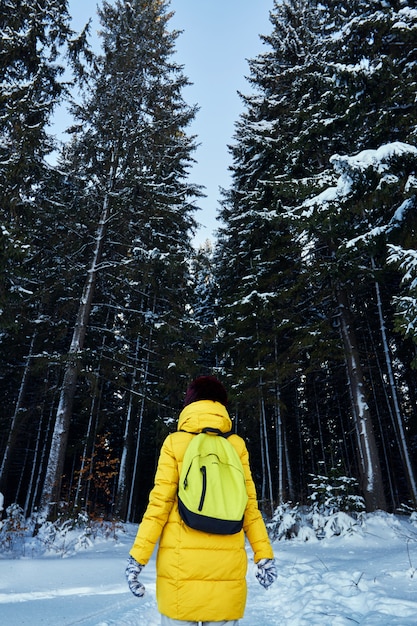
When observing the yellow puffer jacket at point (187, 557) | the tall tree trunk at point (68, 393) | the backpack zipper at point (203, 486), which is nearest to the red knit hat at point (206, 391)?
the yellow puffer jacket at point (187, 557)

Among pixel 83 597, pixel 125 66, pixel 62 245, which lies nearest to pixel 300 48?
pixel 125 66

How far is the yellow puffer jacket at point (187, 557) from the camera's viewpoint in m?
2.11

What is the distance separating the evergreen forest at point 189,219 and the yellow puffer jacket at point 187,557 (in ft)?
17.5

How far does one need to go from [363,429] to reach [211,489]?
9.50 m

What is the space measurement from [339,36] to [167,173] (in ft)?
30.5

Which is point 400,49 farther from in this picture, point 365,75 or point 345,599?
point 345,599

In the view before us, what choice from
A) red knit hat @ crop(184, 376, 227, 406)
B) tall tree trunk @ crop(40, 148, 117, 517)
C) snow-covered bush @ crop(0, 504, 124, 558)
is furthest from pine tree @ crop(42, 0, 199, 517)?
red knit hat @ crop(184, 376, 227, 406)

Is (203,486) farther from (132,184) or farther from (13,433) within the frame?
(13,433)

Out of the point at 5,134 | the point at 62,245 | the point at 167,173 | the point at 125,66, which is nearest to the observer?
the point at 5,134

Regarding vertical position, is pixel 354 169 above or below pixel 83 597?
above

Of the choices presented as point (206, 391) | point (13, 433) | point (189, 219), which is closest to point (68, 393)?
point (13, 433)

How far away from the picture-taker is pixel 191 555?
2.16 metres

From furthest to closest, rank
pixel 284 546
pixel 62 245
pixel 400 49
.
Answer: pixel 62 245 < pixel 400 49 < pixel 284 546

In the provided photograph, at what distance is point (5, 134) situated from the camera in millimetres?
11047
